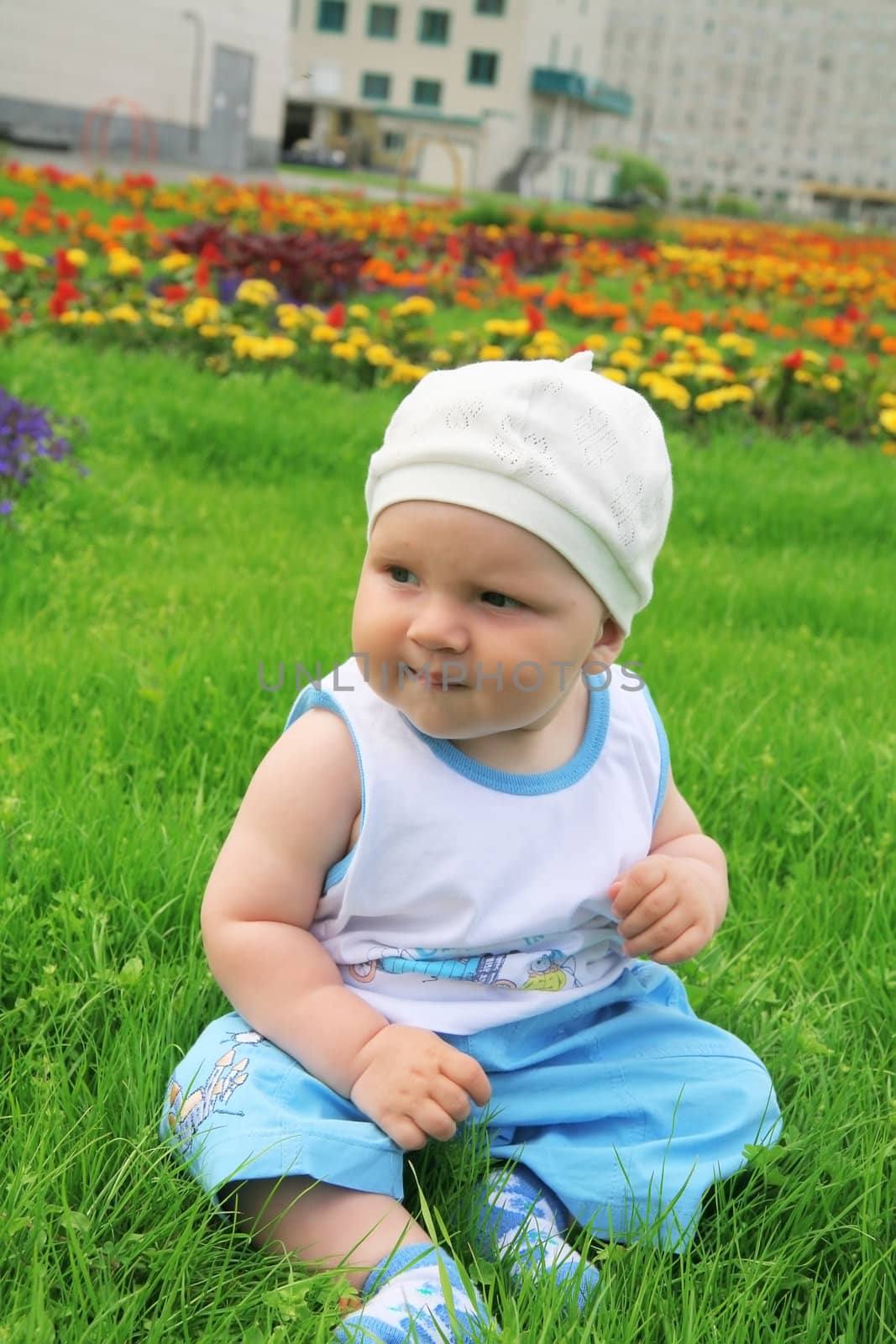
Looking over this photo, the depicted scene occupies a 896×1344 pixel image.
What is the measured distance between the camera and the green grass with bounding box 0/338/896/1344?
1.45m

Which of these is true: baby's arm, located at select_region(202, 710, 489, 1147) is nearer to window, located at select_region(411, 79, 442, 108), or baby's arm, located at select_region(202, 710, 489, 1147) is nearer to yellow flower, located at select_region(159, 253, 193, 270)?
yellow flower, located at select_region(159, 253, 193, 270)

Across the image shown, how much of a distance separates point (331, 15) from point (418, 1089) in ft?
168

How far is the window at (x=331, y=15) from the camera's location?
4675cm

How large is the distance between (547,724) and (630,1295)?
0.69 m

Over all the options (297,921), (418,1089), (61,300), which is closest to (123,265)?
(61,300)

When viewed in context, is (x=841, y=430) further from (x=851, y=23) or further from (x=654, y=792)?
(x=851, y=23)

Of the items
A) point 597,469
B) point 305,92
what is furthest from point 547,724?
point 305,92

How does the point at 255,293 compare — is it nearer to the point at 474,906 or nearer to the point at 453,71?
the point at 474,906

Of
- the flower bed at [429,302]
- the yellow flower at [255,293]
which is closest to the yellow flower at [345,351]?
the flower bed at [429,302]

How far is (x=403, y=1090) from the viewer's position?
1.53 m

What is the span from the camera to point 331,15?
47.0 metres

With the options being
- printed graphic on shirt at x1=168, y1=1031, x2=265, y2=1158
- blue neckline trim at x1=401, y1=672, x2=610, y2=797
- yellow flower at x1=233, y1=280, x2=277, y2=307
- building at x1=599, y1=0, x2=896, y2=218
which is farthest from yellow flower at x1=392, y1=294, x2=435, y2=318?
building at x1=599, y1=0, x2=896, y2=218

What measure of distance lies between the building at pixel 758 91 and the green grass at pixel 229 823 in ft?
251

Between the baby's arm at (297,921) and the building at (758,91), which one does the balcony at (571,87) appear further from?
the baby's arm at (297,921)
